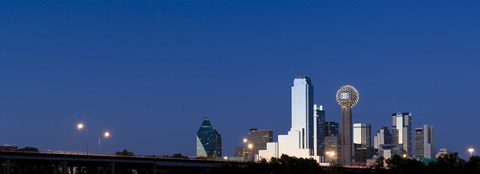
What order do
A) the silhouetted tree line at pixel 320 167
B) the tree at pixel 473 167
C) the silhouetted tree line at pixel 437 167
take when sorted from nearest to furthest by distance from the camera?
the silhouetted tree line at pixel 320 167, the silhouetted tree line at pixel 437 167, the tree at pixel 473 167

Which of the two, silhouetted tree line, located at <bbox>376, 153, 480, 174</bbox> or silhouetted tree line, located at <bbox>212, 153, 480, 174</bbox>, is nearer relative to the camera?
silhouetted tree line, located at <bbox>212, 153, 480, 174</bbox>

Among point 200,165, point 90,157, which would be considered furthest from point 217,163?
point 90,157

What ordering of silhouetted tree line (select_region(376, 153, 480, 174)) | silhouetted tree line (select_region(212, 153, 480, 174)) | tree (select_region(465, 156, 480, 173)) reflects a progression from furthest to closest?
tree (select_region(465, 156, 480, 173)) < silhouetted tree line (select_region(376, 153, 480, 174)) < silhouetted tree line (select_region(212, 153, 480, 174))

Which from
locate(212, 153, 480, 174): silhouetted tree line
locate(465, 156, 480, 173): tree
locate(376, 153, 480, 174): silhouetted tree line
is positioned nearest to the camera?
locate(212, 153, 480, 174): silhouetted tree line

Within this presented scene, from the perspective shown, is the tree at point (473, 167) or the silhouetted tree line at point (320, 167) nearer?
the silhouetted tree line at point (320, 167)

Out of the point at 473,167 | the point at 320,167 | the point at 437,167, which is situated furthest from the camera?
the point at 473,167

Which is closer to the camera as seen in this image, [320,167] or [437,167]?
[320,167]

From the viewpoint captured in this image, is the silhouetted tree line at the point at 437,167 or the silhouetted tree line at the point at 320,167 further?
the silhouetted tree line at the point at 437,167

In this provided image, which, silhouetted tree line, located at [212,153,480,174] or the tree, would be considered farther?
the tree

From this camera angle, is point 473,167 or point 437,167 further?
point 473,167

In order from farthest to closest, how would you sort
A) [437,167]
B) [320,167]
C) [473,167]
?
[473,167]
[437,167]
[320,167]

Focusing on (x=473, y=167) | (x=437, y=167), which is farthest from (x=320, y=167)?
(x=473, y=167)

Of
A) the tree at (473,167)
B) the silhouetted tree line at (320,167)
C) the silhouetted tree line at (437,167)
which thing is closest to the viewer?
the silhouetted tree line at (320,167)

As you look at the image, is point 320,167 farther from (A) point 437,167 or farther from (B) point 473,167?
(B) point 473,167
